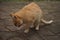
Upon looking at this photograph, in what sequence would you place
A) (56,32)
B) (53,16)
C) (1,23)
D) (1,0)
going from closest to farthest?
(56,32)
(1,23)
(53,16)
(1,0)

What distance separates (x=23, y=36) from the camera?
3676 mm

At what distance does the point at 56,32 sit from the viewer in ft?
12.9

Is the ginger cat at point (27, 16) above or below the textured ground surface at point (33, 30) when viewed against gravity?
above

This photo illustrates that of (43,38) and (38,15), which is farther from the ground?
(38,15)

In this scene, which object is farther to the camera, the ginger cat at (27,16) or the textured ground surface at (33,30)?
the textured ground surface at (33,30)

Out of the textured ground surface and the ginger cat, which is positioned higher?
the ginger cat

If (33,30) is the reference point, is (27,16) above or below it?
above

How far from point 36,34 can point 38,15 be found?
0.38 m

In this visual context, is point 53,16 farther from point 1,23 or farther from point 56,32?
point 1,23

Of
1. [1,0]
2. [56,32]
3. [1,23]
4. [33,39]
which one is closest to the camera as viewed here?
[33,39]

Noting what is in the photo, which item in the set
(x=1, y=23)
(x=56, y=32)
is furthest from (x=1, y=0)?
(x=56, y=32)

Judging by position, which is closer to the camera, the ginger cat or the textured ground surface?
the ginger cat

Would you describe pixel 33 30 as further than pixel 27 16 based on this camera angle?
Result: Yes

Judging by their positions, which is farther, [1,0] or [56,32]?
[1,0]
